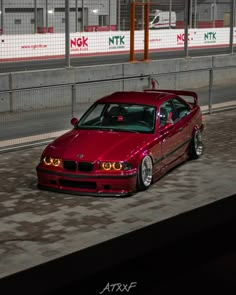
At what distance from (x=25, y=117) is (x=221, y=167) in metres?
5.23

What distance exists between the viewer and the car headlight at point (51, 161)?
952 cm

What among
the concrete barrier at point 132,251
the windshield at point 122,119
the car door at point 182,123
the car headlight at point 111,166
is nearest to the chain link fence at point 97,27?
the car door at point 182,123

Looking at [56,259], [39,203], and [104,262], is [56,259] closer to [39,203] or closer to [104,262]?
[104,262]

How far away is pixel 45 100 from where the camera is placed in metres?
15.0

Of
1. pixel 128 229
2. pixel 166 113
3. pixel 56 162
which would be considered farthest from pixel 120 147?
pixel 128 229

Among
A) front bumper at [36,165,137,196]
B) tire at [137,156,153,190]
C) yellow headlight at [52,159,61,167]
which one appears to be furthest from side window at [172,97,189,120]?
yellow headlight at [52,159,61,167]

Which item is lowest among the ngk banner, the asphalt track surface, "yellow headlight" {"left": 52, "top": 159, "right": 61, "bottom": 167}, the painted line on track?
the asphalt track surface

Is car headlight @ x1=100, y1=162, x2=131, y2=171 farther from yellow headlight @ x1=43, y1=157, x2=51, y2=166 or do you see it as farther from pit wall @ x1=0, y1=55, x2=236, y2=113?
pit wall @ x1=0, y1=55, x2=236, y2=113

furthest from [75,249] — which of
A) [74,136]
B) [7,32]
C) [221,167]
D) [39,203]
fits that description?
[7,32]

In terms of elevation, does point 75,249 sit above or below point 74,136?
below

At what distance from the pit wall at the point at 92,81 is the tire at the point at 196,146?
324cm

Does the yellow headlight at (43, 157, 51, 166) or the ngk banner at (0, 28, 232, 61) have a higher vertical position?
the ngk banner at (0, 28, 232, 61)

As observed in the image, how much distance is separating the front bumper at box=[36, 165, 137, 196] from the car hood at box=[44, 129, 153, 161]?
250 mm

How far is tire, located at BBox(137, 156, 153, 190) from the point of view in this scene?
9.69m
